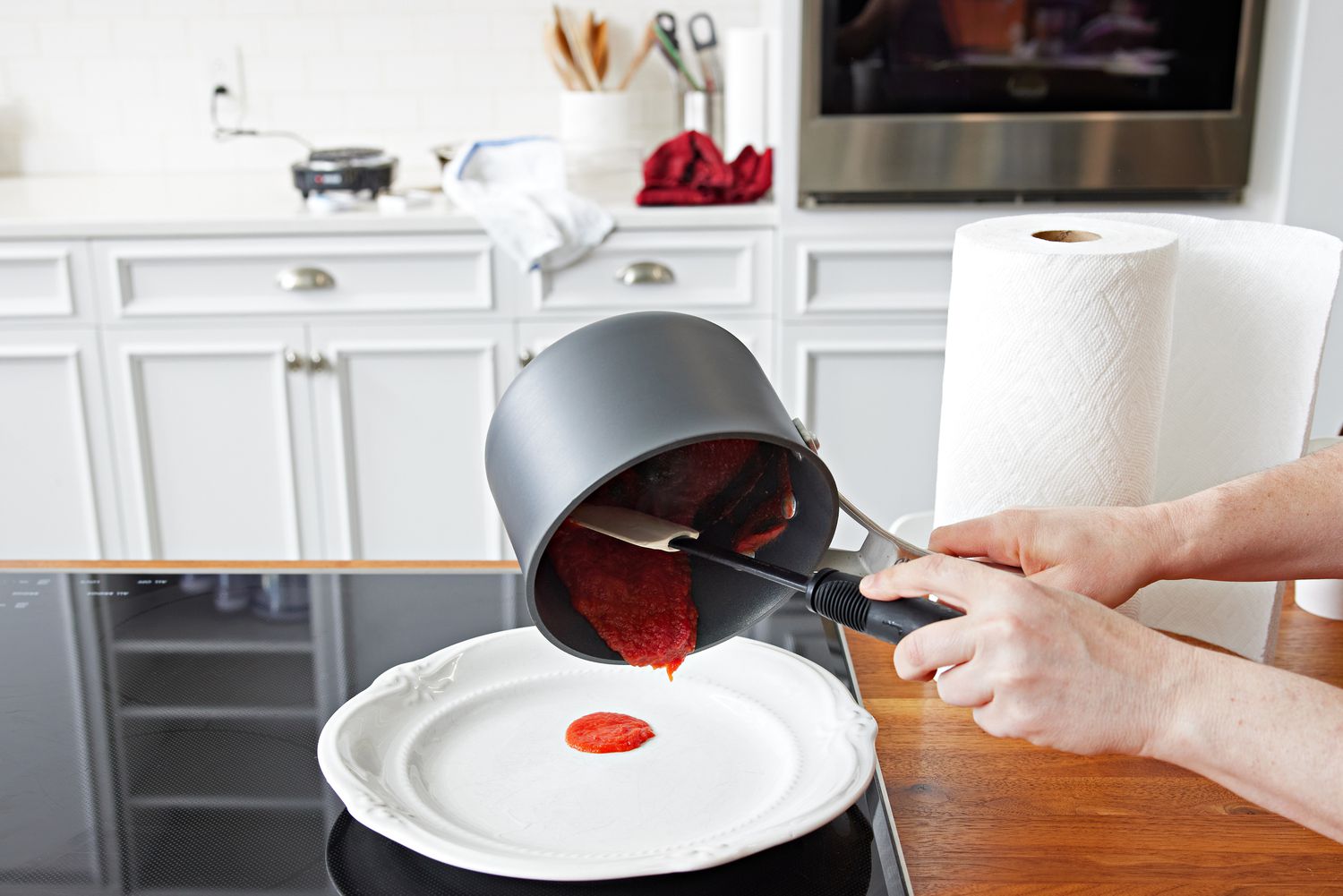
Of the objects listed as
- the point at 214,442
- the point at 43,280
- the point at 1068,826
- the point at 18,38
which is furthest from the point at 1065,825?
the point at 18,38

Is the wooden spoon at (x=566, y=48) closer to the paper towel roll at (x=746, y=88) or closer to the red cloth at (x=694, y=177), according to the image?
the paper towel roll at (x=746, y=88)

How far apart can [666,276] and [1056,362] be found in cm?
131

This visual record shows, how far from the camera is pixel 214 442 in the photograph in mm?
2186

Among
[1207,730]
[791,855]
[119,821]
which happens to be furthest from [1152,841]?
[119,821]

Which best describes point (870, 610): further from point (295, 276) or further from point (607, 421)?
point (295, 276)

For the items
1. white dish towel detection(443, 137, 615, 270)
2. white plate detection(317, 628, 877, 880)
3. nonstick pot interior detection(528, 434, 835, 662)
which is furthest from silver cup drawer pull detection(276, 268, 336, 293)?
nonstick pot interior detection(528, 434, 835, 662)

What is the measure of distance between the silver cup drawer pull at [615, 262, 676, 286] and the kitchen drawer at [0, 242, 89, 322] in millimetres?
907

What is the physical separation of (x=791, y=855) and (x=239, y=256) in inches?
66.5

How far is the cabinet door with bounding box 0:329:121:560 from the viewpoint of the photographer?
2.13 meters

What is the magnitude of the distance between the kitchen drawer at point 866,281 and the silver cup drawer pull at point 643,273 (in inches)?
8.4

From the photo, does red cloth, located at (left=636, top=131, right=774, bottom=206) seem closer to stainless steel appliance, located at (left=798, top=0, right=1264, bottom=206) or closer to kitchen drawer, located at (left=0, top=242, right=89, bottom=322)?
stainless steel appliance, located at (left=798, top=0, right=1264, bottom=206)

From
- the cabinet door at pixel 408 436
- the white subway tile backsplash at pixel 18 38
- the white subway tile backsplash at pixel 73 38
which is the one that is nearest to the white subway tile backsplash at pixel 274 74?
the white subway tile backsplash at pixel 73 38

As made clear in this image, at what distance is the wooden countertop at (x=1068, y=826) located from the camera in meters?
0.65

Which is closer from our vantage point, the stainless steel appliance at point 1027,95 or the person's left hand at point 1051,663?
the person's left hand at point 1051,663
